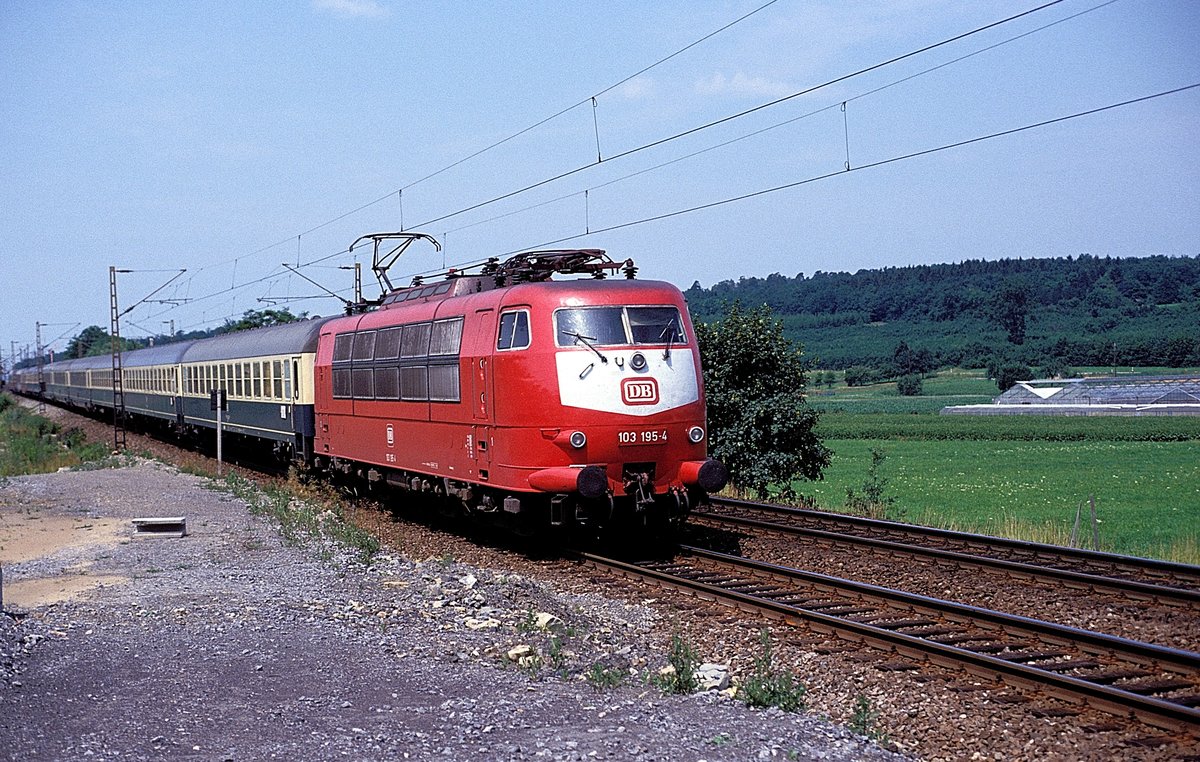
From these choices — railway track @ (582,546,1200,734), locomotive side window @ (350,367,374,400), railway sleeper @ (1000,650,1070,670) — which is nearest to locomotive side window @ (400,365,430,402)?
locomotive side window @ (350,367,374,400)

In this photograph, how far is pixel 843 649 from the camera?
30.5ft

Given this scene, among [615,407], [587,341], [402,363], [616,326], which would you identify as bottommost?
[615,407]

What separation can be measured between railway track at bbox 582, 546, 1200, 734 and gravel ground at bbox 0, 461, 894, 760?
135cm

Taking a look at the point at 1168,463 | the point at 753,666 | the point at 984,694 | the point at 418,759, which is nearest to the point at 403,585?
the point at 753,666

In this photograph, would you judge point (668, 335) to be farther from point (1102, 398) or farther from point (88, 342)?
point (88, 342)

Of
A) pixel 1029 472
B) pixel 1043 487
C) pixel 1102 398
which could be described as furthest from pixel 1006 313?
pixel 1043 487

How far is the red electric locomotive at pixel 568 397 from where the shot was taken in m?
13.0

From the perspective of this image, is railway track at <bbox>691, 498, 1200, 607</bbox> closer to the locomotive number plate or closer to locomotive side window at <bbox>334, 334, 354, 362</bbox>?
the locomotive number plate

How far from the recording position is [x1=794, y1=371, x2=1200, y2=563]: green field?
22.7m

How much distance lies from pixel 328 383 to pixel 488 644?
12184mm

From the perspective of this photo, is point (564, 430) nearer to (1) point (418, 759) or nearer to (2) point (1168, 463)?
(1) point (418, 759)

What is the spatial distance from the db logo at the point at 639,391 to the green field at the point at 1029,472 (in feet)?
23.0

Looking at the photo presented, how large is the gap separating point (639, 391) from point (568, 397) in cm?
91

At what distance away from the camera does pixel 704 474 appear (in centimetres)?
1341
